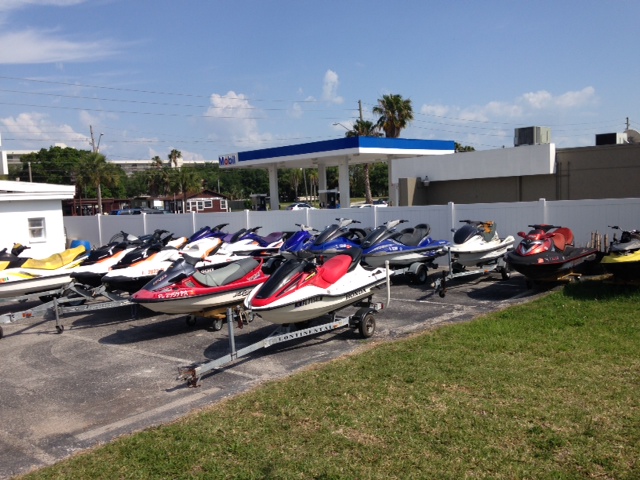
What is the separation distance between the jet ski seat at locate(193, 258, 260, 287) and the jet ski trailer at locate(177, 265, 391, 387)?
1.35 metres

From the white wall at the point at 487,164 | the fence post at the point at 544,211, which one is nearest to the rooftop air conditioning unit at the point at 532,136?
the white wall at the point at 487,164

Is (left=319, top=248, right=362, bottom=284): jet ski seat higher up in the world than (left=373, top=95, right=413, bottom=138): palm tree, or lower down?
lower down

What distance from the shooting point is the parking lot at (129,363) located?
20.7ft

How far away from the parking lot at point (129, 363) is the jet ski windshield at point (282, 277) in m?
0.89

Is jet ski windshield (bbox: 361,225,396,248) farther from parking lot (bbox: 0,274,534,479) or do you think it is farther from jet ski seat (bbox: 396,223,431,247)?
parking lot (bbox: 0,274,534,479)

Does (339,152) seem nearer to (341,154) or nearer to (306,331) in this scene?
(341,154)

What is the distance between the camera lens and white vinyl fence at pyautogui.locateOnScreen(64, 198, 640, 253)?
14.6 metres

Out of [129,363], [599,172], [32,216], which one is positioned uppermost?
[599,172]

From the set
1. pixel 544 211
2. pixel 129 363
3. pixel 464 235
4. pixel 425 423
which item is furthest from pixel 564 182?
pixel 425 423

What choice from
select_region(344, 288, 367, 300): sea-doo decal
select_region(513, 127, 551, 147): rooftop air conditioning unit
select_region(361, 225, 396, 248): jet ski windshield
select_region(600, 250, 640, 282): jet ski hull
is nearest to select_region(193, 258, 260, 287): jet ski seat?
select_region(344, 288, 367, 300): sea-doo decal

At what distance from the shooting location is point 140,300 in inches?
389

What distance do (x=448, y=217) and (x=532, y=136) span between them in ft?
34.4

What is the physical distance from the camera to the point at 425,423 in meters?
5.66

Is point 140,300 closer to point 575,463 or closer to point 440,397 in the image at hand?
point 440,397
